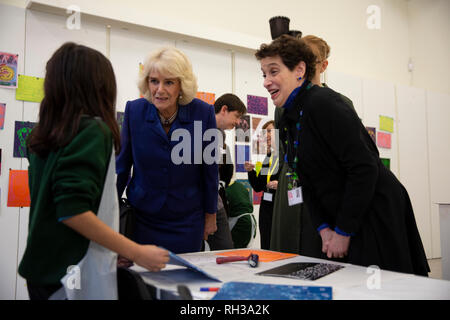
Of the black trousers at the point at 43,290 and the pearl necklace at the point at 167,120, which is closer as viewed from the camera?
the black trousers at the point at 43,290

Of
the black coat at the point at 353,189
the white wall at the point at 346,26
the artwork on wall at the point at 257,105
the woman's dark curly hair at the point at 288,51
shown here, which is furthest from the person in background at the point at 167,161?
the artwork on wall at the point at 257,105

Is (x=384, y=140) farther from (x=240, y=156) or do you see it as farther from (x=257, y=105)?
(x=240, y=156)

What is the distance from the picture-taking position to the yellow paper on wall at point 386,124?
15.3 feet

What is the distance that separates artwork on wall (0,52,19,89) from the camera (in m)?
2.53

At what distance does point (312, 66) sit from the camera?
1.49 meters

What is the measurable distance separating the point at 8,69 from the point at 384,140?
407cm

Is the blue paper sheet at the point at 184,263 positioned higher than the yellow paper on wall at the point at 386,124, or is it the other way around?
the yellow paper on wall at the point at 386,124

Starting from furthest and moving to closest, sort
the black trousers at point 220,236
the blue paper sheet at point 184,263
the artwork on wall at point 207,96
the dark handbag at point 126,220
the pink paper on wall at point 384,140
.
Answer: the pink paper on wall at point 384,140
the artwork on wall at point 207,96
the black trousers at point 220,236
the dark handbag at point 126,220
the blue paper sheet at point 184,263

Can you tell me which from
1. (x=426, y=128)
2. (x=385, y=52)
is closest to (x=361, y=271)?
(x=426, y=128)

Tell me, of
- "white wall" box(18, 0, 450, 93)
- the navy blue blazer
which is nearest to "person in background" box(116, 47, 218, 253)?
the navy blue blazer

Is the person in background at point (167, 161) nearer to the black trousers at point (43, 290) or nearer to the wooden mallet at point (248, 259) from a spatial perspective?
the wooden mallet at point (248, 259)

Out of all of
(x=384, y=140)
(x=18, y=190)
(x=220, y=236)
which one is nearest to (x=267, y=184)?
(x=220, y=236)

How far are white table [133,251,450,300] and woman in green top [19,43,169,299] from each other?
0.10m
